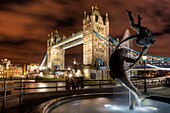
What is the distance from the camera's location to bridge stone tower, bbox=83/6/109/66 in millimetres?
66688

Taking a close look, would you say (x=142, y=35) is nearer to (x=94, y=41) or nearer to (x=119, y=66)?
(x=119, y=66)

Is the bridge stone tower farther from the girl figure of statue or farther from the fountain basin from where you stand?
the girl figure of statue

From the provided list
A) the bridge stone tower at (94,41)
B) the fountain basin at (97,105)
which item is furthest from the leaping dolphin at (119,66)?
the bridge stone tower at (94,41)

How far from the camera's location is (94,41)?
67.9m

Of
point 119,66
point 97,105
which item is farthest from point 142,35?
point 97,105

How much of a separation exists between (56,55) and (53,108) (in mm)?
105961

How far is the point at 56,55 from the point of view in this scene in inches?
4365

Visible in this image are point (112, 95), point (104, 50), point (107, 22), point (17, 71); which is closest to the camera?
point (112, 95)

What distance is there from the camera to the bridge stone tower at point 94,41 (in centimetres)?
6669

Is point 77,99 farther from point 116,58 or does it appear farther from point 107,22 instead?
point 107,22

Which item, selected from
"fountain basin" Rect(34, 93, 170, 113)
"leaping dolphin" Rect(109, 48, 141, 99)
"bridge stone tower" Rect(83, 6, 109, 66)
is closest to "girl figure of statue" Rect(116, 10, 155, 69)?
"leaping dolphin" Rect(109, 48, 141, 99)

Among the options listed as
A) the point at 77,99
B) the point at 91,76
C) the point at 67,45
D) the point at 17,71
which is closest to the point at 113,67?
the point at 77,99

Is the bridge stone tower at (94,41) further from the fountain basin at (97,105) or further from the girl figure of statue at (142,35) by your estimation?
the girl figure of statue at (142,35)

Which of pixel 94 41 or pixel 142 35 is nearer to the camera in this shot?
pixel 142 35
